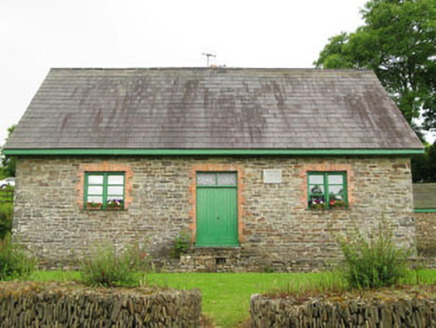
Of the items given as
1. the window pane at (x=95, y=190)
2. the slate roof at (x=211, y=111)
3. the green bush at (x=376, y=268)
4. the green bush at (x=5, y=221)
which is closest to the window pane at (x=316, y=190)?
the slate roof at (x=211, y=111)

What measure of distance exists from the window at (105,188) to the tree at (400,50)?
597 inches

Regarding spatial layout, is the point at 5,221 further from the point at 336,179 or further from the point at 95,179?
the point at 336,179

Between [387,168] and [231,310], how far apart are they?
805 cm

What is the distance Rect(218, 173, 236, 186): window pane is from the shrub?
1.87 metres

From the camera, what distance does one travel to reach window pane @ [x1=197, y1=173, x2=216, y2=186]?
12719mm

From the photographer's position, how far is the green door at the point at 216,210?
12500 mm

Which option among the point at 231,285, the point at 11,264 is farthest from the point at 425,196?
the point at 11,264

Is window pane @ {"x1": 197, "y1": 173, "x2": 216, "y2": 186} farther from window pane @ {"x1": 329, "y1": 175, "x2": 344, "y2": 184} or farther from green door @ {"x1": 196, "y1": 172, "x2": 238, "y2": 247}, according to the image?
window pane @ {"x1": 329, "y1": 175, "x2": 344, "y2": 184}

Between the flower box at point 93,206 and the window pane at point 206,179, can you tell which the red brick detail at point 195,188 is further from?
the flower box at point 93,206

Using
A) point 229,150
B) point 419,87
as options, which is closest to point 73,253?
point 229,150

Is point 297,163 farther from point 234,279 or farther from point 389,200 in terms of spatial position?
point 234,279

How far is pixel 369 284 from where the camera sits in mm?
5578

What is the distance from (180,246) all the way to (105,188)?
9.26 ft

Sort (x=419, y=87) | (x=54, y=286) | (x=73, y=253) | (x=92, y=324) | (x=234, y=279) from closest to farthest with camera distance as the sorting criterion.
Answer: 1. (x=92, y=324)
2. (x=54, y=286)
3. (x=234, y=279)
4. (x=73, y=253)
5. (x=419, y=87)
